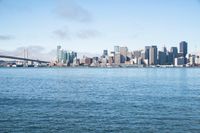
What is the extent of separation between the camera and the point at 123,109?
3781 cm

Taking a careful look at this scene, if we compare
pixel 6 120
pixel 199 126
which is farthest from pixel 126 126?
A: pixel 6 120

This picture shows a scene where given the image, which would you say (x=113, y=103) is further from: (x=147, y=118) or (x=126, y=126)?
(x=126, y=126)

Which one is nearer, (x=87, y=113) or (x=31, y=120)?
(x=31, y=120)

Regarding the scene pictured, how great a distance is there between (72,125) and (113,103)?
13763 millimetres

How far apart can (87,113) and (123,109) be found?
4417 millimetres

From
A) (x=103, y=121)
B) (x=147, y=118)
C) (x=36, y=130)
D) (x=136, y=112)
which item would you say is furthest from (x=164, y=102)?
(x=36, y=130)

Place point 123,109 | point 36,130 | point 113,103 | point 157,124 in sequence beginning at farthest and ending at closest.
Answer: point 113,103, point 123,109, point 157,124, point 36,130

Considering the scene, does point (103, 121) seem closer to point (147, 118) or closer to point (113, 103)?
point (147, 118)

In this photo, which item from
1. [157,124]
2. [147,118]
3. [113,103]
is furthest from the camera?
[113,103]

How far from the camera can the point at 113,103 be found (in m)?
42.8

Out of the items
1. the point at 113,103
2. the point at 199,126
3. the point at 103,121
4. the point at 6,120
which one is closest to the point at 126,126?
the point at 103,121

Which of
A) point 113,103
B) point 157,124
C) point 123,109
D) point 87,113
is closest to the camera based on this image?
point 157,124

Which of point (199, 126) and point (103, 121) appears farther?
point (103, 121)

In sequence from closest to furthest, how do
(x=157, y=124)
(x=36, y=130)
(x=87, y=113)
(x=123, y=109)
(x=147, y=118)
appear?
1. (x=36, y=130)
2. (x=157, y=124)
3. (x=147, y=118)
4. (x=87, y=113)
5. (x=123, y=109)
